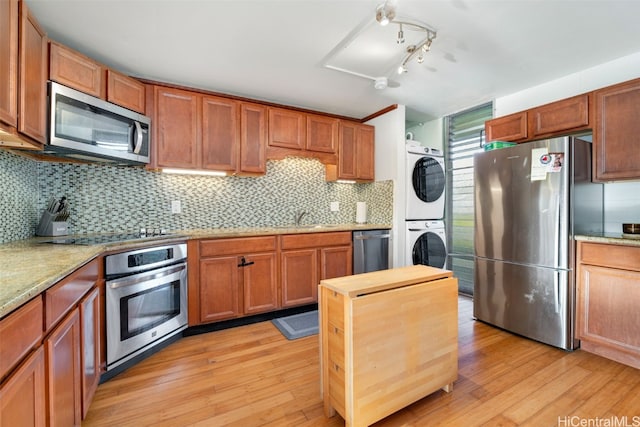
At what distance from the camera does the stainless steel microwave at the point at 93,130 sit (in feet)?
6.28

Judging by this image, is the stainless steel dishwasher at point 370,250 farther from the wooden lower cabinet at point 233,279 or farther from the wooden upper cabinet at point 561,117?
the wooden upper cabinet at point 561,117

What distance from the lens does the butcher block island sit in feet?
4.55

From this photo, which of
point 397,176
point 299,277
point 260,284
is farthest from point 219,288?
point 397,176

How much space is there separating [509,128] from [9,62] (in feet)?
12.5

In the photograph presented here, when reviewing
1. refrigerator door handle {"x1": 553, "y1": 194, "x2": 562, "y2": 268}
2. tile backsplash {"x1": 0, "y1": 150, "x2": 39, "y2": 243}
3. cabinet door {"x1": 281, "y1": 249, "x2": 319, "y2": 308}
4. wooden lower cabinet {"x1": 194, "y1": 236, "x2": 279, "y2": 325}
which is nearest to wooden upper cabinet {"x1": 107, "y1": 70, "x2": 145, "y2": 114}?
tile backsplash {"x1": 0, "y1": 150, "x2": 39, "y2": 243}

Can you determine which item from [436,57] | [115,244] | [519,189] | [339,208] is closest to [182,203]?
[115,244]

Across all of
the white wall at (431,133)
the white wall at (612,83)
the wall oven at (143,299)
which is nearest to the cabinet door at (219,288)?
the wall oven at (143,299)

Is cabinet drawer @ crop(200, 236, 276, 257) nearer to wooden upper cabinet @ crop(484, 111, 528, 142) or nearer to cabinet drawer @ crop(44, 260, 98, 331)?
cabinet drawer @ crop(44, 260, 98, 331)

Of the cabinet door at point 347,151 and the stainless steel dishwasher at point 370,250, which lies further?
the cabinet door at point 347,151

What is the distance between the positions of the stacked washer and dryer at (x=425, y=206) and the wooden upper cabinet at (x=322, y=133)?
940 mm

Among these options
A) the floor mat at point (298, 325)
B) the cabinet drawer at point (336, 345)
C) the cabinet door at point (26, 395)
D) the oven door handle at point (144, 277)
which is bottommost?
the floor mat at point (298, 325)

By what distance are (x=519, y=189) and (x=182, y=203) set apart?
10.6ft

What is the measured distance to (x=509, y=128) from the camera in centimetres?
292

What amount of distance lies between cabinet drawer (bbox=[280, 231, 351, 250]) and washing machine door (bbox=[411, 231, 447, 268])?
3.07ft
